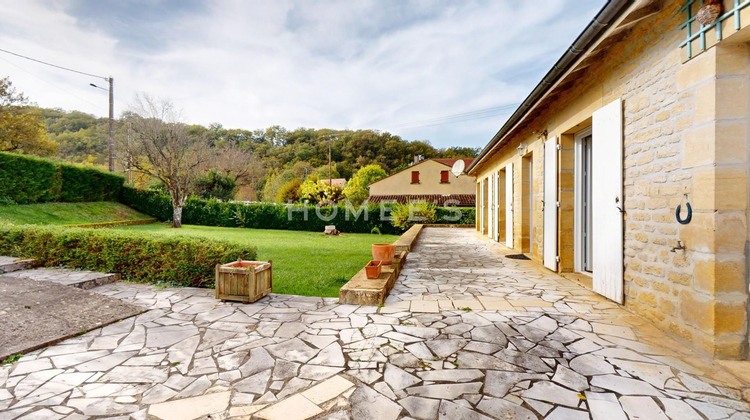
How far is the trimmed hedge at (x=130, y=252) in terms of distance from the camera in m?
4.84

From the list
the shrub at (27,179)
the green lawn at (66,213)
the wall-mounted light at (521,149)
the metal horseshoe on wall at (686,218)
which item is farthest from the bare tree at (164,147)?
the metal horseshoe on wall at (686,218)

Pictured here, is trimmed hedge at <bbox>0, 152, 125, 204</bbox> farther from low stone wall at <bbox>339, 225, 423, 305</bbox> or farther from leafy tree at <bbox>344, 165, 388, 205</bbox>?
leafy tree at <bbox>344, 165, 388, 205</bbox>

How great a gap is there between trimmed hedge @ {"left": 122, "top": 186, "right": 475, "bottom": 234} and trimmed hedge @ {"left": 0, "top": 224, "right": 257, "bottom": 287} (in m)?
13.5

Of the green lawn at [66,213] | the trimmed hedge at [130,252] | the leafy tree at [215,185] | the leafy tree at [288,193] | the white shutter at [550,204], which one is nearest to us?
the trimmed hedge at [130,252]

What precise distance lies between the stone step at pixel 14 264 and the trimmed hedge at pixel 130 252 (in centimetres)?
13

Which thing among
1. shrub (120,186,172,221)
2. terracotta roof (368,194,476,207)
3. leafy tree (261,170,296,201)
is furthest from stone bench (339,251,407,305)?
leafy tree (261,170,296,201)

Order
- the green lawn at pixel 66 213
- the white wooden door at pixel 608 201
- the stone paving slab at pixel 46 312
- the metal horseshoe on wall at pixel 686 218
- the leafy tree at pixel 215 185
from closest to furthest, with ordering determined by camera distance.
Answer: the metal horseshoe on wall at pixel 686 218
the stone paving slab at pixel 46 312
the white wooden door at pixel 608 201
the green lawn at pixel 66 213
the leafy tree at pixel 215 185

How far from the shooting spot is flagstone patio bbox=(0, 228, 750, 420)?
1.91 m

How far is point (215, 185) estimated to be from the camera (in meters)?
27.7

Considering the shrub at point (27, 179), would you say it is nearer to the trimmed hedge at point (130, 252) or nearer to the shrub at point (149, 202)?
the shrub at point (149, 202)

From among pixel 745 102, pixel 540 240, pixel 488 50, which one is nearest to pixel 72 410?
pixel 745 102

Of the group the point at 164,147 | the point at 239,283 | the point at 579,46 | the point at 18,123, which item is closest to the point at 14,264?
the point at 239,283

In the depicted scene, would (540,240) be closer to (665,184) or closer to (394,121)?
(665,184)

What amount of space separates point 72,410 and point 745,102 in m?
4.89
